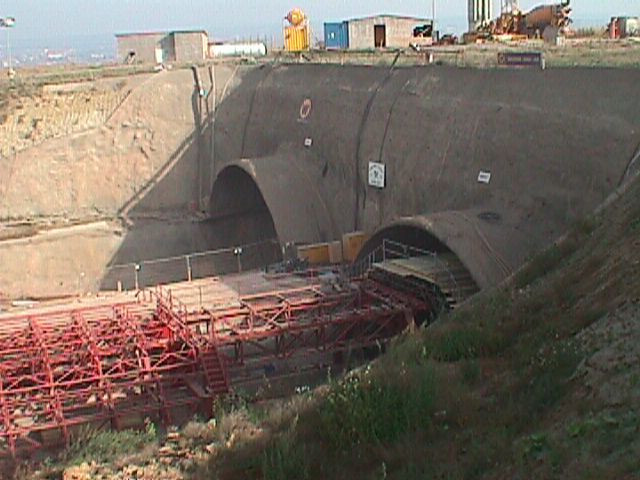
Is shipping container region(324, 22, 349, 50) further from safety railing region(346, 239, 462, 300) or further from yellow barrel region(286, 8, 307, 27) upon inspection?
safety railing region(346, 239, 462, 300)

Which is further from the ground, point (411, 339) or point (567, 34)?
point (567, 34)

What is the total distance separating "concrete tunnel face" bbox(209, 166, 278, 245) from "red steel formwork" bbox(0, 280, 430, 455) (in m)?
13.3

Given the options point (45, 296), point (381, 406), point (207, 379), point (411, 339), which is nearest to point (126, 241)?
point (45, 296)

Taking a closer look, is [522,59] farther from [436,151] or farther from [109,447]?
[109,447]

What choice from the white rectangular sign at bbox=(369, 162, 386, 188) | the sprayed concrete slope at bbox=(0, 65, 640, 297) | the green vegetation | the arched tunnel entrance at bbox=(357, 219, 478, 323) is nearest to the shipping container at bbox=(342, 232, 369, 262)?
the sprayed concrete slope at bbox=(0, 65, 640, 297)

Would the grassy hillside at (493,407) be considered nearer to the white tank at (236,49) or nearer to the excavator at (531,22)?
the excavator at (531,22)

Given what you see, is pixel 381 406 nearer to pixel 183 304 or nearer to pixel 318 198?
pixel 183 304

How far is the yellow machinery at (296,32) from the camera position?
5497 centimetres

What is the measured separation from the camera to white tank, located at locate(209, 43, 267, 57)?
173ft

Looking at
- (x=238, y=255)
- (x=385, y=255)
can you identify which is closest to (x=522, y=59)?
(x=385, y=255)

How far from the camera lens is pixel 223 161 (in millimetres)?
37688

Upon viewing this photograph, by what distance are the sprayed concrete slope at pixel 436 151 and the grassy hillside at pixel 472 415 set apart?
7.75m

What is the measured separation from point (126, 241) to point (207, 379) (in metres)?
17.8

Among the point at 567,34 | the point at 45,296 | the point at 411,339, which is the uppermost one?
the point at 567,34
